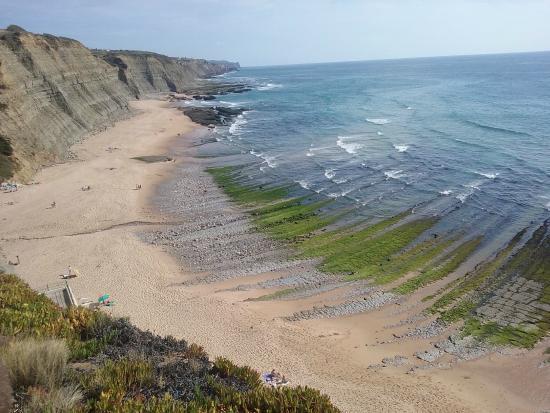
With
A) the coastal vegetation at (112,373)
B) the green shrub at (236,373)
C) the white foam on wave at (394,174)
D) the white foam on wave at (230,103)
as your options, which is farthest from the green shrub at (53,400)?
the white foam on wave at (230,103)

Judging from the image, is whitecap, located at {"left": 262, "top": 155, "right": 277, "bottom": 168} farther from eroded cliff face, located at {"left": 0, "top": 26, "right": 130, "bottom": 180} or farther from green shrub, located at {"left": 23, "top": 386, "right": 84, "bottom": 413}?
green shrub, located at {"left": 23, "top": 386, "right": 84, "bottom": 413}

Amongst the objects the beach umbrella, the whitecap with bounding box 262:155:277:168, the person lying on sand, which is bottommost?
the person lying on sand

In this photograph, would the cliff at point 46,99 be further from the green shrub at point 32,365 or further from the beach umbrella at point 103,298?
the green shrub at point 32,365

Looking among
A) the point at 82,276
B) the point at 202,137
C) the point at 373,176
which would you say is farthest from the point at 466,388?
the point at 202,137

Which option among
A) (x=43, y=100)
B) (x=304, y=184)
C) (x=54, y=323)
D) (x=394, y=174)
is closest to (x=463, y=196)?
(x=394, y=174)

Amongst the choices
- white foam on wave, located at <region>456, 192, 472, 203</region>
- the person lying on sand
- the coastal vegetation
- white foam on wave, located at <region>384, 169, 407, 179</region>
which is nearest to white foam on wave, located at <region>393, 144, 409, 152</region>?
white foam on wave, located at <region>384, 169, 407, 179</region>
